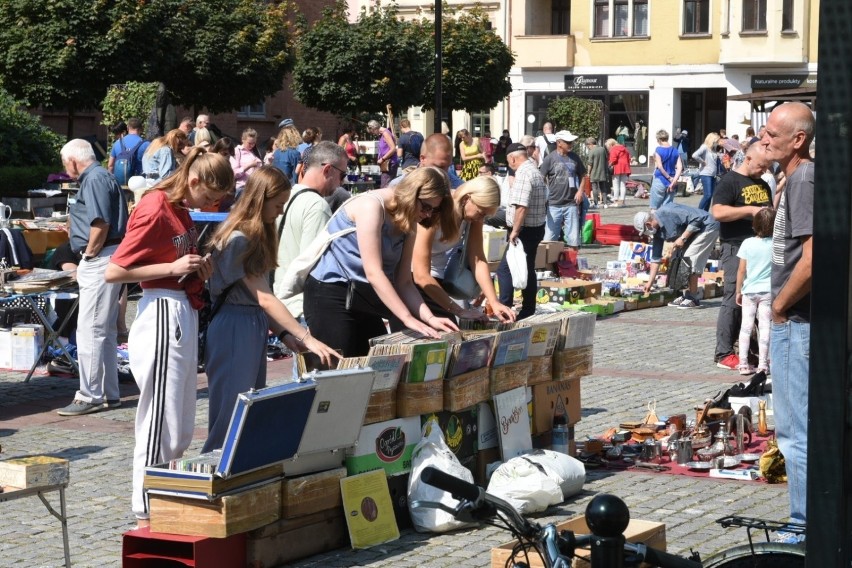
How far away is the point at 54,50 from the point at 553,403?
81.0 ft

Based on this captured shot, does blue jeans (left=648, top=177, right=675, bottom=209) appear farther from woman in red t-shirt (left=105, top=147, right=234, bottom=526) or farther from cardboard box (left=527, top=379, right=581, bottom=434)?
woman in red t-shirt (left=105, top=147, right=234, bottom=526)

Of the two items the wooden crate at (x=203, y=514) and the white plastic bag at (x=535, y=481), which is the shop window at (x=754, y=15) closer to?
the white plastic bag at (x=535, y=481)

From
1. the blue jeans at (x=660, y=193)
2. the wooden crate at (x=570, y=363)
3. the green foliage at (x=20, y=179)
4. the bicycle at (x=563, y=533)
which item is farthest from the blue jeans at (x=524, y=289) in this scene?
the green foliage at (x=20, y=179)

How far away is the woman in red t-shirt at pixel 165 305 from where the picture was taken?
245 inches

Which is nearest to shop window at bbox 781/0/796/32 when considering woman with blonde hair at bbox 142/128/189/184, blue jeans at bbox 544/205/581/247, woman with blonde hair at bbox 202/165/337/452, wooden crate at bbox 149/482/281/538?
blue jeans at bbox 544/205/581/247

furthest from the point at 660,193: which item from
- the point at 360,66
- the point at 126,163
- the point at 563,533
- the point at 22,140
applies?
the point at 360,66

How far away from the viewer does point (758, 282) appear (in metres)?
11.1

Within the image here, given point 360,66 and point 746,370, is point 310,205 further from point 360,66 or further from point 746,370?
point 360,66

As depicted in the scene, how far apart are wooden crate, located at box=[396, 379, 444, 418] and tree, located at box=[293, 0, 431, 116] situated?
1327 inches

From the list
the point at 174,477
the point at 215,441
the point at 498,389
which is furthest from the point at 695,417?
the point at 174,477

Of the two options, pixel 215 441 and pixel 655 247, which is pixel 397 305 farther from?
pixel 655 247

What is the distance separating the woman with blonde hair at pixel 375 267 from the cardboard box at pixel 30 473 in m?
2.02

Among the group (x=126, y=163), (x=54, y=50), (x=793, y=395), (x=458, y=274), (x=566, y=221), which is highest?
(x=54, y=50)

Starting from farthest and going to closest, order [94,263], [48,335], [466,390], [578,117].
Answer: [578,117] → [48,335] → [94,263] → [466,390]
